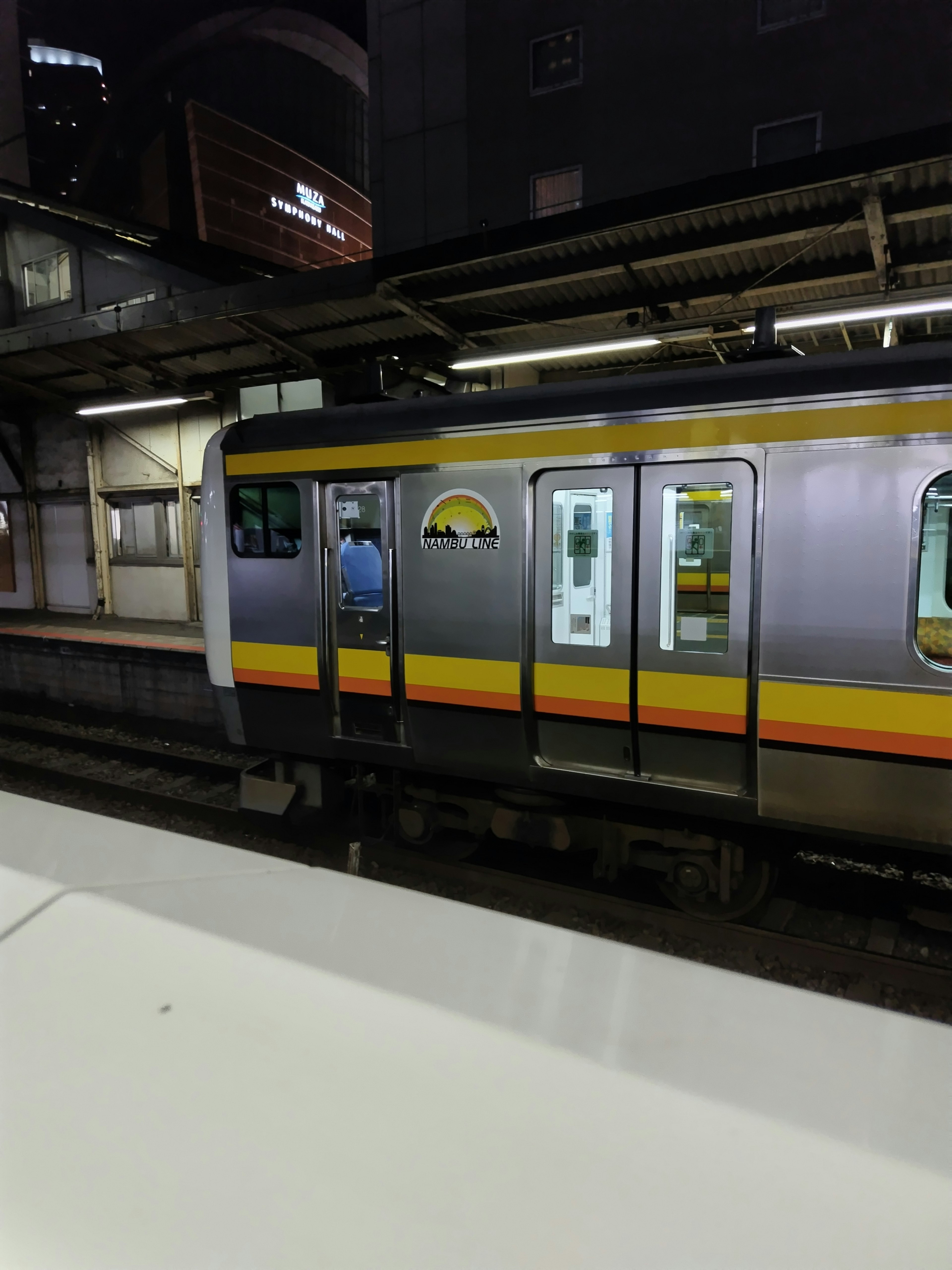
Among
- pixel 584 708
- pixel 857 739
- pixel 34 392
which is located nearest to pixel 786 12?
pixel 34 392

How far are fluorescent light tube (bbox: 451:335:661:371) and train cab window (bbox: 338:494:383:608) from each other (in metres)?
3.45

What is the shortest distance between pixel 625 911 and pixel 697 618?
2034mm

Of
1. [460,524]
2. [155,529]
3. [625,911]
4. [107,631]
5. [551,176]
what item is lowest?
[625,911]

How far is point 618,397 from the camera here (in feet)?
13.7

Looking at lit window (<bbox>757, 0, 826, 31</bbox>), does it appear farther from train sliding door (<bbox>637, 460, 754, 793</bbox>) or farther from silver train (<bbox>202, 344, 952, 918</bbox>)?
train sliding door (<bbox>637, 460, 754, 793</bbox>)

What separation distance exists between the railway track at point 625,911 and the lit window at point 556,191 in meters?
16.1

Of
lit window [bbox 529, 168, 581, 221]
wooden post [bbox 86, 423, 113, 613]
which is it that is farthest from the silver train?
lit window [bbox 529, 168, 581, 221]

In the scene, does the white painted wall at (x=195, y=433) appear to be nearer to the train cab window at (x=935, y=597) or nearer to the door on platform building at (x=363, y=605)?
the door on platform building at (x=363, y=605)

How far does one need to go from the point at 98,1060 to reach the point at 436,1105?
0.49 m

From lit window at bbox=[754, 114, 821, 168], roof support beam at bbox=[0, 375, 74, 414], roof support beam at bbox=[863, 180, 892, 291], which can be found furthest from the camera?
lit window at bbox=[754, 114, 821, 168]

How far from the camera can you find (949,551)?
3.60m

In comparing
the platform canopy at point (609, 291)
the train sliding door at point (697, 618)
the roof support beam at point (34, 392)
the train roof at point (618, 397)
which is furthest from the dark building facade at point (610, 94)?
the train sliding door at point (697, 618)

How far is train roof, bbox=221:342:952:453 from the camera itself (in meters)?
3.58

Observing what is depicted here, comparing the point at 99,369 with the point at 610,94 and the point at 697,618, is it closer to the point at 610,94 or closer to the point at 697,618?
the point at 697,618
